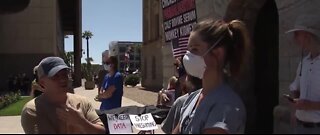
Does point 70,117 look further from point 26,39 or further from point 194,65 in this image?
point 26,39

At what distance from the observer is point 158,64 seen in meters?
44.4

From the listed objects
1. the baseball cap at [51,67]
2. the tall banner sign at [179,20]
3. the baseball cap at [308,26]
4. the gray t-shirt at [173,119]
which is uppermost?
the tall banner sign at [179,20]

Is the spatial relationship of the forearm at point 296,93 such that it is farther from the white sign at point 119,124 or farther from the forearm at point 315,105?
the white sign at point 119,124

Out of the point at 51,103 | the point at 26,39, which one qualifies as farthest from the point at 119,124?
the point at 26,39

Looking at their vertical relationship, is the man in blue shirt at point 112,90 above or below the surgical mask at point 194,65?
below

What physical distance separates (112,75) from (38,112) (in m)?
4.57

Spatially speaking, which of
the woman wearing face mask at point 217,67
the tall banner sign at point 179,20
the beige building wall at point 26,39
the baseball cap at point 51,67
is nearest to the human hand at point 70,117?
the baseball cap at point 51,67

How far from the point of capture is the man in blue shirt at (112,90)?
8.01m

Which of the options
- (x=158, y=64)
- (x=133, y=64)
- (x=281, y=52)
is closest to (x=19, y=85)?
(x=158, y=64)

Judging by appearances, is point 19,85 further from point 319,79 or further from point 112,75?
point 319,79

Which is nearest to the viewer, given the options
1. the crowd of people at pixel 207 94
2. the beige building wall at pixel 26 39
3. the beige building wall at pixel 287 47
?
the crowd of people at pixel 207 94

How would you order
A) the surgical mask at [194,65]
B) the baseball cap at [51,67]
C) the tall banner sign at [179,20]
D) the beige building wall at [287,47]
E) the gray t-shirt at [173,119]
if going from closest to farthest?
the surgical mask at [194,65] → the gray t-shirt at [173,119] → the baseball cap at [51,67] → the beige building wall at [287,47] → the tall banner sign at [179,20]

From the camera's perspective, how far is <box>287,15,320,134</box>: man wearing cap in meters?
4.20

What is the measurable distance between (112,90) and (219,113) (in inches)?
217
